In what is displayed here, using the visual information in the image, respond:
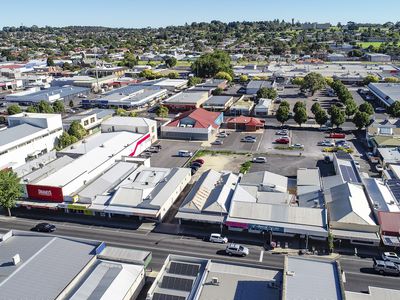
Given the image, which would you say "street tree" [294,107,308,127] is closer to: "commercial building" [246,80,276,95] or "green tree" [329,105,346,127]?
"green tree" [329,105,346,127]

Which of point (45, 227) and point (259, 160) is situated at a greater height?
point (259, 160)

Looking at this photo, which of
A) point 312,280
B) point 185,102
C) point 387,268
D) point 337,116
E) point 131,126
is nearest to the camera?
point 312,280

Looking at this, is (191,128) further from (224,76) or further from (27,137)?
(224,76)

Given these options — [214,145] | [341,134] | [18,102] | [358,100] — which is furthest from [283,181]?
[18,102]

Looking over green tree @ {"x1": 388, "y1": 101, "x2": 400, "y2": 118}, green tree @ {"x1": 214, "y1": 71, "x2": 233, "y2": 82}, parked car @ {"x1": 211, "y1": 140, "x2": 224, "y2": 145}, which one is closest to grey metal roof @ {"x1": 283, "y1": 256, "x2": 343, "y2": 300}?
parked car @ {"x1": 211, "y1": 140, "x2": 224, "y2": 145}

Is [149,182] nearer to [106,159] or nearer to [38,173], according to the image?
[106,159]

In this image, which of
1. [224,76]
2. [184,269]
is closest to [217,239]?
[184,269]
